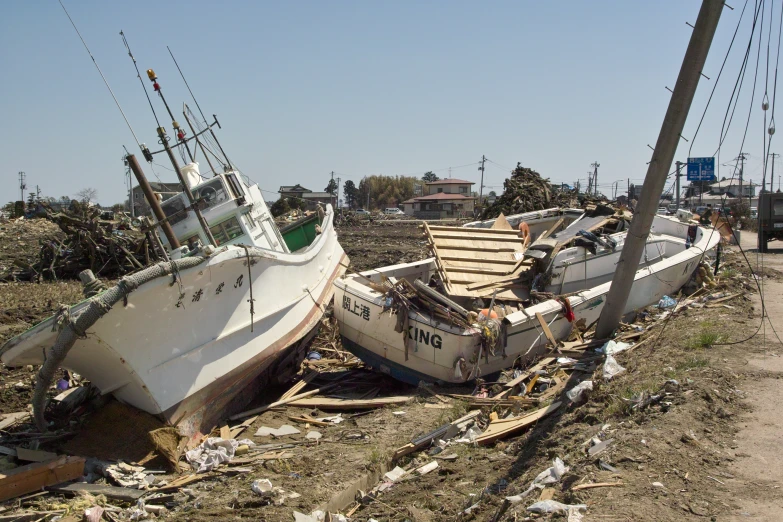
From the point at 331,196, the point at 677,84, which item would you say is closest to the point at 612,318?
the point at 677,84

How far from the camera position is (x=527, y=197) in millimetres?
17531

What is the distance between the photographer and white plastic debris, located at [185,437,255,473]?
247 inches

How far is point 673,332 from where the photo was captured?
8359 mm

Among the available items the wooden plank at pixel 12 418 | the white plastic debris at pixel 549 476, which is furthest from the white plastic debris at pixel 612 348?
the wooden plank at pixel 12 418

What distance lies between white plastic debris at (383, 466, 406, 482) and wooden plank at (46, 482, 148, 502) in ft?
6.90

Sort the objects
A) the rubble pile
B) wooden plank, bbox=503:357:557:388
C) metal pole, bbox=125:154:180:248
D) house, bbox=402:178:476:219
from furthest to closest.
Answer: house, bbox=402:178:476:219
the rubble pile
wooden plank, bbox=503:357:557:388
metal pole, bbox=125:154:180:248

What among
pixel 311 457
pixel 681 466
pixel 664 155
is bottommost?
pixel 311 457

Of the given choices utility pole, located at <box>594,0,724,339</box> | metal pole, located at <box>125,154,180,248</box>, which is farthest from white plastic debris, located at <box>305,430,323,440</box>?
utility pole, located at <box>594,0,724,339</box>

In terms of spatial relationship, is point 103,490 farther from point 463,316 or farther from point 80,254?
point 80,254

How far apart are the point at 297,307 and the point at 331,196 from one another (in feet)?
240

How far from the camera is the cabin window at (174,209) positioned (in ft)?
29.9

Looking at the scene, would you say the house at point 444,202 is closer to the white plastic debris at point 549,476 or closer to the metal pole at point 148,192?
the metal pole at point 148,192

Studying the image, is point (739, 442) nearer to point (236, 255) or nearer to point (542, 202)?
point (236, 255)

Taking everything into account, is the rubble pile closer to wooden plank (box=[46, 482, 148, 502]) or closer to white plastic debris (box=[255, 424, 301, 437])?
white plastic debris (box=[255, 424, 301, 437])
